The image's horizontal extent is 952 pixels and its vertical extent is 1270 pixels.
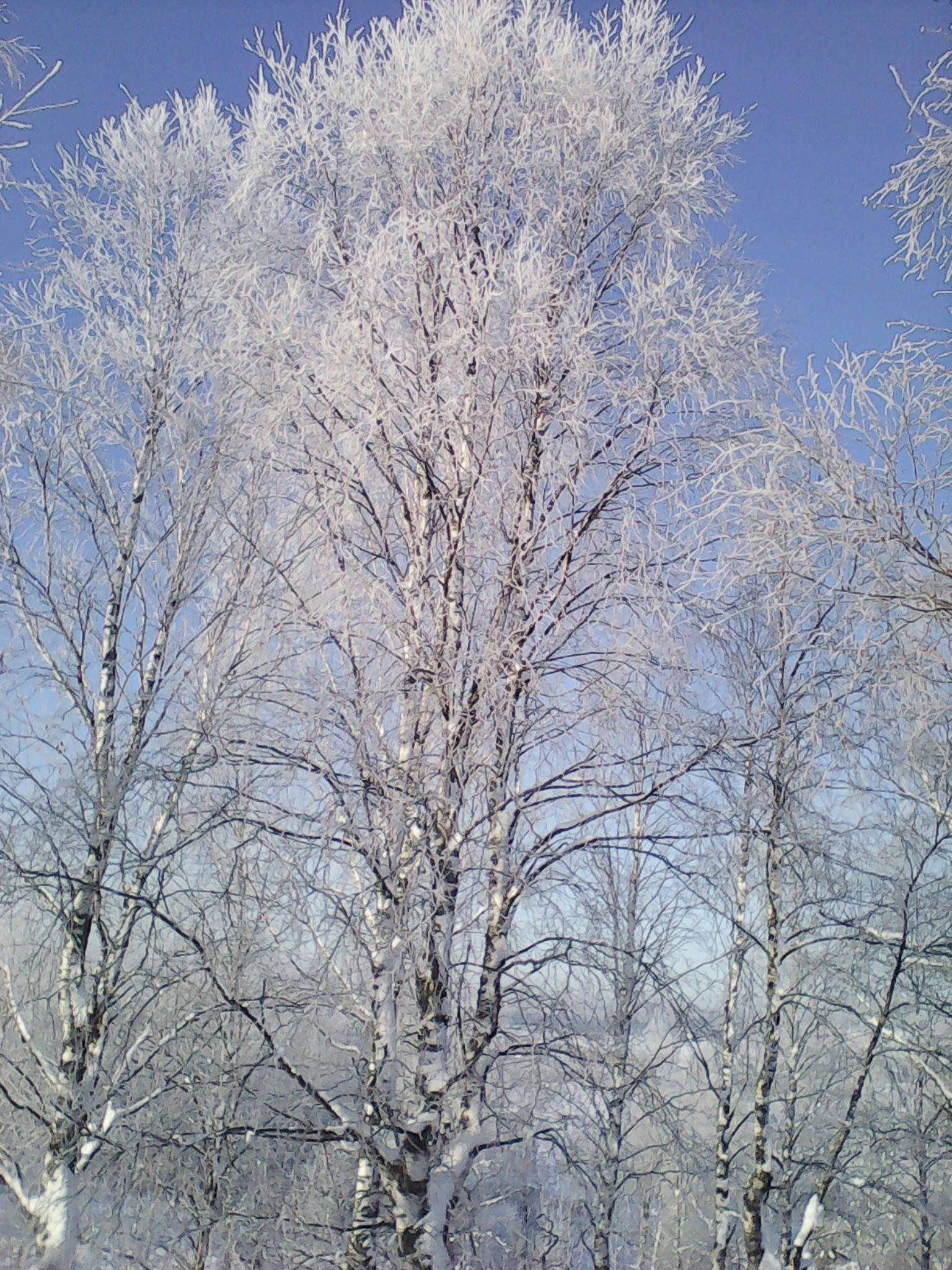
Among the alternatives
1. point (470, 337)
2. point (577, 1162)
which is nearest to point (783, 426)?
point (470, 337)

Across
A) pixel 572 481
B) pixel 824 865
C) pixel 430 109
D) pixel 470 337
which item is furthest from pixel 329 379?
pixel 824 865

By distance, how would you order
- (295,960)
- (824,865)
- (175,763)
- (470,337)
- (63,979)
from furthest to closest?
(824,865), (63,979), (175,763), (470,337), (295,960)

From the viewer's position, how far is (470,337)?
15.9 ft

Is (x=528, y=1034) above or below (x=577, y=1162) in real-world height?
above

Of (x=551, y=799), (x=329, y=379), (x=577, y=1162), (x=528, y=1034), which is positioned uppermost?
(x=329, y=379)

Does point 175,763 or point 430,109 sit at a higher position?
point 430,109

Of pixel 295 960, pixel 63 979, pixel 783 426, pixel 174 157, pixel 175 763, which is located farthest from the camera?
pixel 174 157

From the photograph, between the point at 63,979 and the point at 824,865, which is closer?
the point at 63,979

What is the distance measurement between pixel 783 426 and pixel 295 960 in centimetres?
374

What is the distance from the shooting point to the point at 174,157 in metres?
7.70

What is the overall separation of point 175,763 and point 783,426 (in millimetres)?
4056

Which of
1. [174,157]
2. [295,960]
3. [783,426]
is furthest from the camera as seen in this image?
[174,157]

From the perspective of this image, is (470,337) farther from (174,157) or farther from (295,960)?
(174,157)

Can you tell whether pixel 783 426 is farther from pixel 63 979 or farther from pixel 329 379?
pixel 63 979
